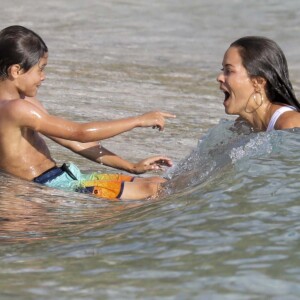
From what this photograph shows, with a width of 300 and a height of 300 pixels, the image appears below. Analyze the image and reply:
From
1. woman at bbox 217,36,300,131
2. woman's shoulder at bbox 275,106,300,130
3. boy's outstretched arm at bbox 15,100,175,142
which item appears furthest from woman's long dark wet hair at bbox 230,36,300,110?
boy's outstretched arm at bbox 15,100,175,142

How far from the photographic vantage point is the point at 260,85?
5660 mm

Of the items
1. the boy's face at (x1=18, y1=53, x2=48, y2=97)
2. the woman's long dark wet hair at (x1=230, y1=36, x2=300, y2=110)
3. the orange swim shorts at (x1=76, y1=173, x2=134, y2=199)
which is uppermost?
the woman's long dark wet hair at (x1=230, y1=36, x2=300, y2=110)

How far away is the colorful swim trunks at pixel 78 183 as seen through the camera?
5.75 metres

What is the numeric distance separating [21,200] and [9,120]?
1.61ft

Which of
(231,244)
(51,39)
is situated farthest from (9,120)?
(51,39)

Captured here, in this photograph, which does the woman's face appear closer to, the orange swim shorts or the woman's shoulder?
the woman's shoulder

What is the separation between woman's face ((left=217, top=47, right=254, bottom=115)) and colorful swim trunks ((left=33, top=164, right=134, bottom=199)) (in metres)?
0.82

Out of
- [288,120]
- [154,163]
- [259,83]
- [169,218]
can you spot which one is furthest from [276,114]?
[169,218]

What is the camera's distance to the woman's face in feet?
18.5

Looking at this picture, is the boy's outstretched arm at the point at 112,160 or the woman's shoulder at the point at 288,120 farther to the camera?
the boy's outstretched arm at the point at 112,160

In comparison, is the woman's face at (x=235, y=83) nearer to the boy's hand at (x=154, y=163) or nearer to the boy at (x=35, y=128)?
the boy at (x=35, y=128)

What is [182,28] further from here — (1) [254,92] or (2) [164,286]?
(2) [164,286]

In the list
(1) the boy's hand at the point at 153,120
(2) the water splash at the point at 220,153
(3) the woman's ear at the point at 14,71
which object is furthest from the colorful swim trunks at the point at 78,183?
(3) the woman's ear at the point at 14,71

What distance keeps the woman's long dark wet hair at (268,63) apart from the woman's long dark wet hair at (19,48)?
3.93 ft
